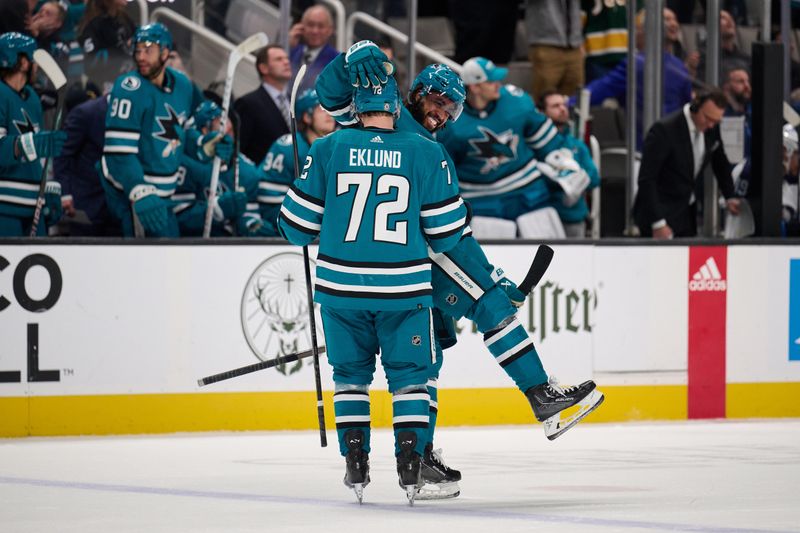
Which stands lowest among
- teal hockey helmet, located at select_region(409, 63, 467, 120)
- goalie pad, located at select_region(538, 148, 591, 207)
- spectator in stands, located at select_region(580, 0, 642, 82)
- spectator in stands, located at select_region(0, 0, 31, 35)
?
goalie pad, located at select_region(538, 148, 591, 207)

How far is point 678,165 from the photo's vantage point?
8508 millimetres

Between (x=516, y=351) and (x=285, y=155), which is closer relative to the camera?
(x=516, y=351)

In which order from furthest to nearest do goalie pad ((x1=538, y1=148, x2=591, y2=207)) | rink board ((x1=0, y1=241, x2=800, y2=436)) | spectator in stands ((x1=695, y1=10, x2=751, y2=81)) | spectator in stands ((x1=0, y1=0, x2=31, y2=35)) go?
spectator in stands ((x1=695, y1=10, x2=751, y2=81)), goalie pad ((x1=538, y1=148, x2=591, y2=207)), spectator in stands ((x1=0, y1=0, x2=31, y2=35)), rink board ((x1=0, y1=241, x2=800, y2=436))

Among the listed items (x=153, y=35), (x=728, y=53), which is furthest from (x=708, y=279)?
(x=153, y=35)

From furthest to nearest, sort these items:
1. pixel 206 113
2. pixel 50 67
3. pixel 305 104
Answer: pixel 206 113
pixel 305 104
pixel 50 67

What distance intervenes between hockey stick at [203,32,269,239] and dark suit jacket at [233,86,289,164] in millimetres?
142

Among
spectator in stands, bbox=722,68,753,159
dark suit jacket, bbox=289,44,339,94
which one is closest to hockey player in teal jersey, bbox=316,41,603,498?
dark suit jacket, bbox=289,44,339,94

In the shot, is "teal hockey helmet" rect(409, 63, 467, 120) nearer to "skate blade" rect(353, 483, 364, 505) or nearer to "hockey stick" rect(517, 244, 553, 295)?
"hockey stick" rect(517, 244, 553, 295)

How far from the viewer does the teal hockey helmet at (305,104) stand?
7766 millimetres

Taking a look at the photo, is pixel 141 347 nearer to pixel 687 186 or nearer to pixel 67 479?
pixel 67 479

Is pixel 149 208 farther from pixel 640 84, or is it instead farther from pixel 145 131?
pixel 640 84

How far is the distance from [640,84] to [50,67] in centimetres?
346

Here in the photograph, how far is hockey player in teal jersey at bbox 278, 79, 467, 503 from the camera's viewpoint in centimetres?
491

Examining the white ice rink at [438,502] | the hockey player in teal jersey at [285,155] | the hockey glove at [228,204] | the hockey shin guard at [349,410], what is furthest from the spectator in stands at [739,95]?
the hockey shin guard at [349,410]
